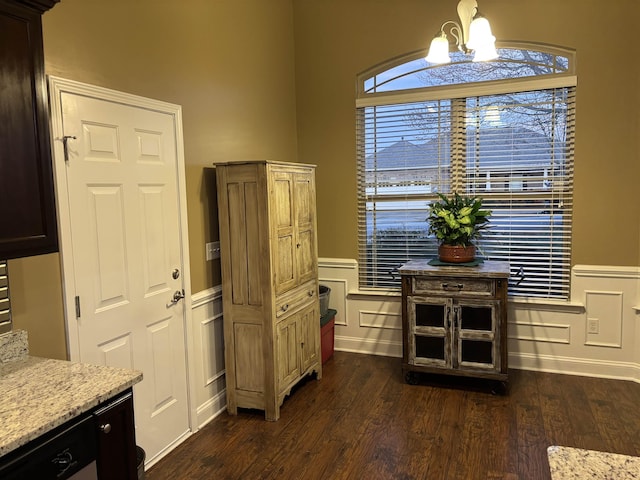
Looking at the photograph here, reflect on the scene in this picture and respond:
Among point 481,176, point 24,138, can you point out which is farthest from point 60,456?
point 481,176

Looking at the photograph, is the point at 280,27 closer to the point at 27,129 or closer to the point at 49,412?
the point at 27,129

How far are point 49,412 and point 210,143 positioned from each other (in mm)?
2144

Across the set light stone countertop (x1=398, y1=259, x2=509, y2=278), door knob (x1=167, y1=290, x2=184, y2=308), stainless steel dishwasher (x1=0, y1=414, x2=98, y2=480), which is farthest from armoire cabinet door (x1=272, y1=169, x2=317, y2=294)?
stainless steel dishwasher (x1=0, y1=414, x2=98, y2=480)

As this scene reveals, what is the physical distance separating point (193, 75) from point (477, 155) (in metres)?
2.39

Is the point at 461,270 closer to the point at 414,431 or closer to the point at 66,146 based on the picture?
the point at 414,431

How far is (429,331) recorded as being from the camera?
3.70 m

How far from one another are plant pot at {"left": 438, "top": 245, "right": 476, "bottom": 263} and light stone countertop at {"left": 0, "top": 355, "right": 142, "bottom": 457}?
103 inches

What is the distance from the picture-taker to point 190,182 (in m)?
3.11

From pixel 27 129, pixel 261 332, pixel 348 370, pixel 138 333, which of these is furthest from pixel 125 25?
pixel 348 370

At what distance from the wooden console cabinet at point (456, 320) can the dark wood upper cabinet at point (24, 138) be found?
257 centimetres

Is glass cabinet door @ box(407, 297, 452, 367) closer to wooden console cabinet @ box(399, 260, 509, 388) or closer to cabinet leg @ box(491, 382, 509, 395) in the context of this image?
wooden console cabinet @ box(399, 260, 509, 388)

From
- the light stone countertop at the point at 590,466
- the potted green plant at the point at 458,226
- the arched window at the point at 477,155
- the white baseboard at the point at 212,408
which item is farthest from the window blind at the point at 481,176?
the light stone countertop at the point at 590,466

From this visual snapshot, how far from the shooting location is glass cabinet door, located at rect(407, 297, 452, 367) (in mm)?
3652

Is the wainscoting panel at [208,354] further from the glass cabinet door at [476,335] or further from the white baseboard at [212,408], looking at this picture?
the glass cabinet door at [476,335]
